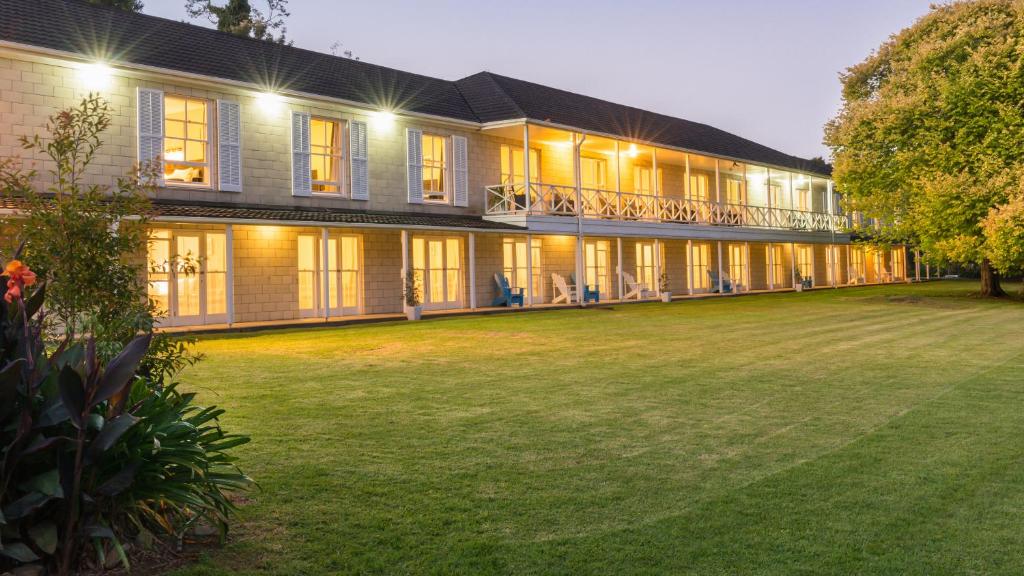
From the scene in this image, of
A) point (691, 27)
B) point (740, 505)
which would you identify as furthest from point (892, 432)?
point (691, 27)

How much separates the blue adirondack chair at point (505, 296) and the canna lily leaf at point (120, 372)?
61.8ft

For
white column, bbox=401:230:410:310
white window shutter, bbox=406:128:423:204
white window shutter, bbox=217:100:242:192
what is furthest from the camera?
white window shutter, bbox=406:128:423:204

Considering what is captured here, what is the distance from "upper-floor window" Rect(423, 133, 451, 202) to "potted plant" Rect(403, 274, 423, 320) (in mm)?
3122

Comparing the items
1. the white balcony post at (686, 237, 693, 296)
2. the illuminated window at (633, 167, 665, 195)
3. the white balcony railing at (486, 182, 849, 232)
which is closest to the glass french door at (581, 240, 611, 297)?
the white balcony railing at (486, 182, 849, 232)

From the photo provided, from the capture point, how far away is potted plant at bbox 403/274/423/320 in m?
18.6

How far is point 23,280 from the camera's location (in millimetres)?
3352

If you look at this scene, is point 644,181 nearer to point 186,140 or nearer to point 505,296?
point 505,296

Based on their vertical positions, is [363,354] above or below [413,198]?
below

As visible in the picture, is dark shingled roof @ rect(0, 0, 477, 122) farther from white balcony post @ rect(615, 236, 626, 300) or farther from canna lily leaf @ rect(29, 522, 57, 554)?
canna lily leaf @ rect(29, 522, 57, 554)

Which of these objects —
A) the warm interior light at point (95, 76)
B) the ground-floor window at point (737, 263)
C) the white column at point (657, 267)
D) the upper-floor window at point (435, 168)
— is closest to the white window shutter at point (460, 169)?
the upper-floor window at point (435, 168)

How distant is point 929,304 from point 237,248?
19.8 meters

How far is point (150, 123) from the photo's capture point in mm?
15422

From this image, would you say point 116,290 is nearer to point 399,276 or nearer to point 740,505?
point 740,505

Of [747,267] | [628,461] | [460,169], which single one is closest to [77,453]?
[628,461]
